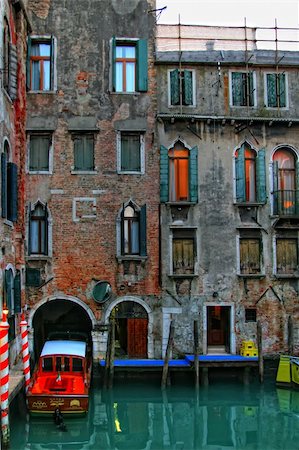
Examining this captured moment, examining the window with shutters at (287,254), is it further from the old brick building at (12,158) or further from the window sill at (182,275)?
the old brick building at (12,158)

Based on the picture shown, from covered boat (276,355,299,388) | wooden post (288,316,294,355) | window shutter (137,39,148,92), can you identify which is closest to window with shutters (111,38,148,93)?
window shutter (137,39,148,92)

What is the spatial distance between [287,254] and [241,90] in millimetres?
5161

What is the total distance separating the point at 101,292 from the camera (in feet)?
53.2

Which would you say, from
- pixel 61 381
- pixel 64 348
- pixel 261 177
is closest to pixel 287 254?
pixel 261 177

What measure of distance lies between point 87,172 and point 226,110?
4596 millimetres

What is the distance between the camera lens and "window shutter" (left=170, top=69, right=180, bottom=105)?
16.9 metres

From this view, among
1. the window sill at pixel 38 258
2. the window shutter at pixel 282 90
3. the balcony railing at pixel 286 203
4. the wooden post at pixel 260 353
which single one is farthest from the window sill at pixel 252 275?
the window sill at pixel 38 258

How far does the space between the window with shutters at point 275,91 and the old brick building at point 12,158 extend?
728cm

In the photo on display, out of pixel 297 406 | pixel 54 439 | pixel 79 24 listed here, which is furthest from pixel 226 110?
pixel 54 439

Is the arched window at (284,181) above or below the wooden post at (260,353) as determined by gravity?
above

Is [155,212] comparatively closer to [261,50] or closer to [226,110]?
[226,110]

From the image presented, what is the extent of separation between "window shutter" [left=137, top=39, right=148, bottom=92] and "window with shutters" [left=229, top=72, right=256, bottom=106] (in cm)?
262

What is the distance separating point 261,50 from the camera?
57.6 ft

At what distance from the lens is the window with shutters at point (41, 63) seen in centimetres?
1661
